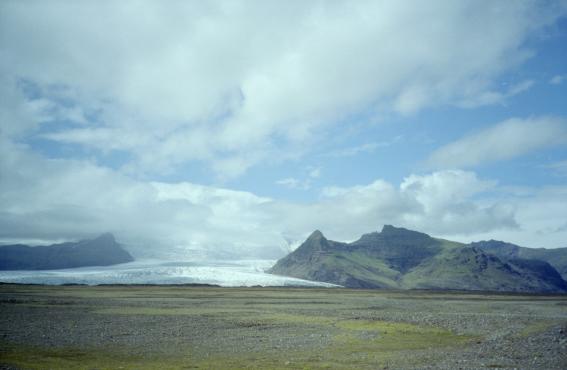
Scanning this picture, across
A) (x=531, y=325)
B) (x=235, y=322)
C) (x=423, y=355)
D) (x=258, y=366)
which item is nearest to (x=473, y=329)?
(x=531, y=325)

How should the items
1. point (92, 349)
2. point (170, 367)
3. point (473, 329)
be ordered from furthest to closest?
1. point (473, 329)
2. point (92, 349)
3. point (170, 367)

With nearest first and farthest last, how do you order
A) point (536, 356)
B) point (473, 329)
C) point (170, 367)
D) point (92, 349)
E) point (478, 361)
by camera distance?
point (170, 367), point (478, 361), point (536, 356), point (92, 349), point (473, 329)

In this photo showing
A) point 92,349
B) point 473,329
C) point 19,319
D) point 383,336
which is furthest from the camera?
point 19,319

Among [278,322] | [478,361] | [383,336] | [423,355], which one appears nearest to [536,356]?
[478,361]

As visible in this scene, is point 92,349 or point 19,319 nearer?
point 92,349

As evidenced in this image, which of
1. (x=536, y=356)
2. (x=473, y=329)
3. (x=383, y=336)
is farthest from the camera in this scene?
(x=473, y=329)

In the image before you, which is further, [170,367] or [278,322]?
[278,322]

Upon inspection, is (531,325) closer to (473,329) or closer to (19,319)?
(473,329)

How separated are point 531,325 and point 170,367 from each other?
46.7 metres

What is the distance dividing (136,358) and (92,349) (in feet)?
18.7

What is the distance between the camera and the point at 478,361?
27.2 metres

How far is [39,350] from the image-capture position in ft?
100

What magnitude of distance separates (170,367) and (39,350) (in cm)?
1238

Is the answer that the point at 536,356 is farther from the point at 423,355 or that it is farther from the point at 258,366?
the point at 258,366
